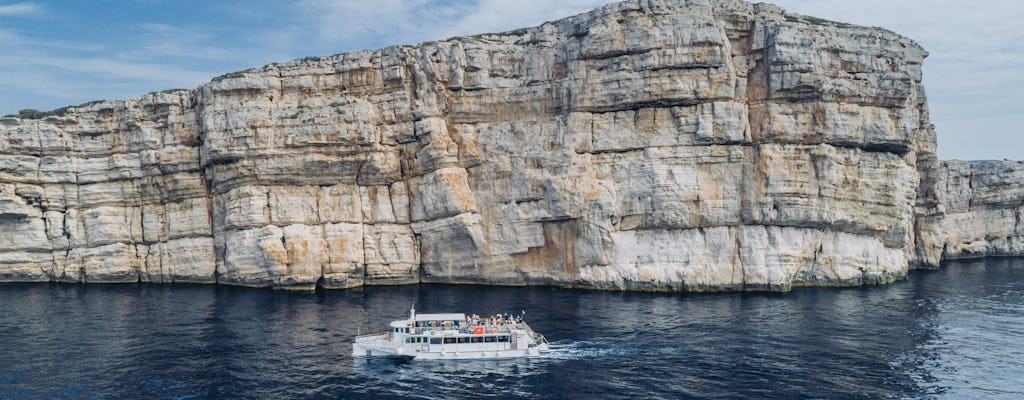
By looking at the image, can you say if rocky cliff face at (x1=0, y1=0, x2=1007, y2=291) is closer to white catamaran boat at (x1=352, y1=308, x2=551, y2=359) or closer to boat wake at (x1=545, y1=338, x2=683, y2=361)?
boat wake at (x1=545, y1=338, x2=683, y2=361)

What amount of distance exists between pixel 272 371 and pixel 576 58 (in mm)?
56532

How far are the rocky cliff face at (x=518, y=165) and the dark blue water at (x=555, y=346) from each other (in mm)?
6773

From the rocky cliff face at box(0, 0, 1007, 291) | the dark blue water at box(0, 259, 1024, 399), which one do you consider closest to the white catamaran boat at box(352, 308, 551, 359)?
the dark blue water at box(0, 259, 1024, 399)

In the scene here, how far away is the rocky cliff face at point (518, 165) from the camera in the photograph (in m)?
82.9

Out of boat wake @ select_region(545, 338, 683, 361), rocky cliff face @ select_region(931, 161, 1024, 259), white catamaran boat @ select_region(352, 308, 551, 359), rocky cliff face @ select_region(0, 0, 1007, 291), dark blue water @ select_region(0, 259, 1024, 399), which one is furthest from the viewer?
rocky cliff face @ select_region(931, 161, 1024, 259)

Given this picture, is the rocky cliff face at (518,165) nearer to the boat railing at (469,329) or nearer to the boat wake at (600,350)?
the boat wake at (600,350)

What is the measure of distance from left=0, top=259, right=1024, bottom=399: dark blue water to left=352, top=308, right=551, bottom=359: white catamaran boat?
1361mm

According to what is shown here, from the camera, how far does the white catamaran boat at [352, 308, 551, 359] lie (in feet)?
180

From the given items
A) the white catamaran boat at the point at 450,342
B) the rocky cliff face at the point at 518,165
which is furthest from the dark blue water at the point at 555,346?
the rocky cliff face at the point at 518,165

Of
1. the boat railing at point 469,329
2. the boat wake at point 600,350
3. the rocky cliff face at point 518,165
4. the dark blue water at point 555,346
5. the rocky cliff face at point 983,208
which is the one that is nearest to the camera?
the dark blue water at point 555,346

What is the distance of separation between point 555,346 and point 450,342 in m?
9.23

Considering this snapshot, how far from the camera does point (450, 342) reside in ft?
187

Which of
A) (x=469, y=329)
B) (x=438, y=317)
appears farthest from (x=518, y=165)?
(x=469, y=329)

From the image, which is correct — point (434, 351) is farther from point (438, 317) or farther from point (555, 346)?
point (555, 346)
